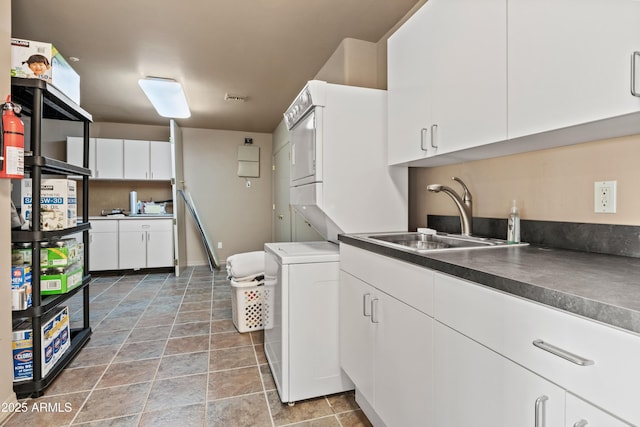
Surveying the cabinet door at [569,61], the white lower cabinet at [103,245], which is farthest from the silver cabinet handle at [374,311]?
the white lower cabinet at [103,245]

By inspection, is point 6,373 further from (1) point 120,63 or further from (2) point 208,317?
(1) point 120,63

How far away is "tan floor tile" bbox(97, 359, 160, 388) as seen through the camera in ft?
6.61

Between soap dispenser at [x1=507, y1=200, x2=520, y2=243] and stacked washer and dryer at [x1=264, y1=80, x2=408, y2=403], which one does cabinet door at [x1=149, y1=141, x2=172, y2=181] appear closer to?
stacked washer and dryer at [x1=264, y1=80, x2=408, y2=403]

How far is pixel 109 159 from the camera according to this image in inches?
194

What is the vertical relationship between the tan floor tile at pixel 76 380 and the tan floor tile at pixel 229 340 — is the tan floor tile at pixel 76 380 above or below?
below

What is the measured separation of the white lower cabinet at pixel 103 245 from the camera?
4.76 metres

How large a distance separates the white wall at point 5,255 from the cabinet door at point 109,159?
11.7 ft

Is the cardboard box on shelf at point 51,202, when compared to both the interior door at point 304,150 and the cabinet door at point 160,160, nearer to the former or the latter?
the interior door at point 304,150

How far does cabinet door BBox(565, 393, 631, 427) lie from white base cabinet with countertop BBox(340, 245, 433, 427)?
18.0 inches

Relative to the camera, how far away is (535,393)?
2.32 feet

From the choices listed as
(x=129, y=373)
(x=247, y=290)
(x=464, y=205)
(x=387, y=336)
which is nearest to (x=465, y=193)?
(x=464, y=205)

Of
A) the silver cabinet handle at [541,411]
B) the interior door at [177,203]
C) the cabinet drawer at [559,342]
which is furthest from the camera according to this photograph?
the interior door at [177,203]

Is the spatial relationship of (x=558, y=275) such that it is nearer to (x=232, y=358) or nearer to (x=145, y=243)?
(x=232, y=358)

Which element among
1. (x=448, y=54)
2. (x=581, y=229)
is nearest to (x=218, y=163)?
(x=448, y=54)
